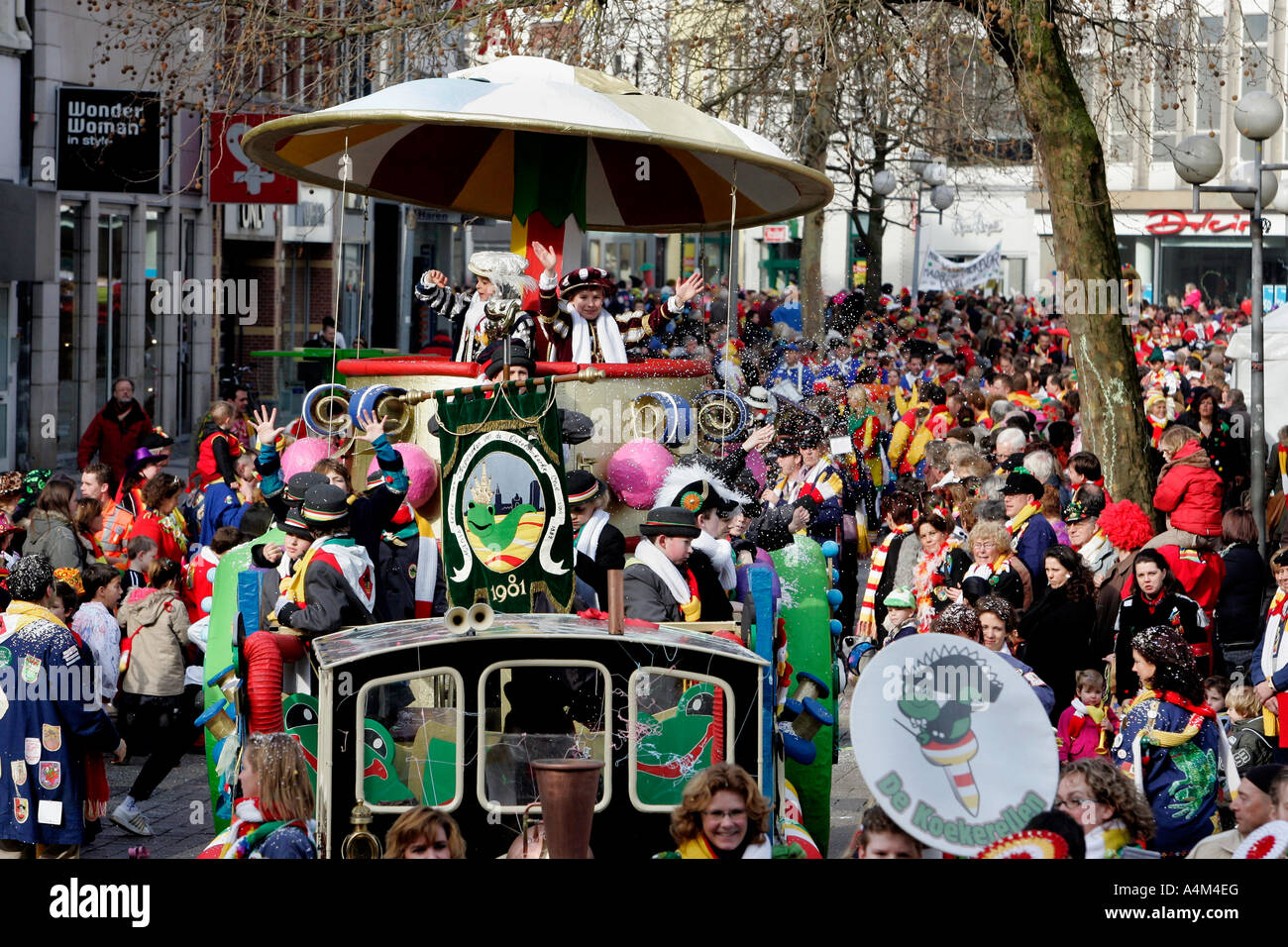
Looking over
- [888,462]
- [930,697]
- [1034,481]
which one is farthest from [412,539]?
[888,462]

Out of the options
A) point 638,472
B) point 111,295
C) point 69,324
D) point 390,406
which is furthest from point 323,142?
point 111,295

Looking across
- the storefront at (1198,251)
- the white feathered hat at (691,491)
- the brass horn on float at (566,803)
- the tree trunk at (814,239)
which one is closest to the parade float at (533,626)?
the brass horn on float at (566,803)

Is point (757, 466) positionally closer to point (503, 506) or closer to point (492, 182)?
point (492, 182)

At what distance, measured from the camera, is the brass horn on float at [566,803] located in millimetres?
5180

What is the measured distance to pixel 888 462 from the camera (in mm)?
16609

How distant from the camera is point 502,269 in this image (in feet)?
30.6

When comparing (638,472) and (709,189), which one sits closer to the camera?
(638,472)

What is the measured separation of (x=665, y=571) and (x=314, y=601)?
4.54ft

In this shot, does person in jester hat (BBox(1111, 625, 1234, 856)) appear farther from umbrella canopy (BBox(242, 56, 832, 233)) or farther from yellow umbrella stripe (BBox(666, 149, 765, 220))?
yellow umbrella stripe (BBox(666, 149, 765, 220))

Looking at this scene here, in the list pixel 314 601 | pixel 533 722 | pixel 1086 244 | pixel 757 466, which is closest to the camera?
pixel 533 722

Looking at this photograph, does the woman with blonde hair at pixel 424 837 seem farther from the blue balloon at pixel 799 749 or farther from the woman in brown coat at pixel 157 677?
the woman in brown coat at pixel 157 677

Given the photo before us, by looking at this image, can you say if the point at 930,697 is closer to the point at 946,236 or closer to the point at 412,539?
the point at 412,539

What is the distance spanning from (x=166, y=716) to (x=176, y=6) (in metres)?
8.77
